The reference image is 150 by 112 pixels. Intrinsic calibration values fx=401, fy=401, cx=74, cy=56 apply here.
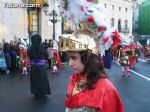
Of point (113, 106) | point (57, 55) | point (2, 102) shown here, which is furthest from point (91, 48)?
point (57, 55)

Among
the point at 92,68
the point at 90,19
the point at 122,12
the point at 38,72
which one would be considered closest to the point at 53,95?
the point at 38,72

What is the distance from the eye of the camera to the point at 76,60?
339 cm

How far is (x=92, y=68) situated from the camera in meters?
3.33

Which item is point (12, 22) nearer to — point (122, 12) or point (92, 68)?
point (92, 68)

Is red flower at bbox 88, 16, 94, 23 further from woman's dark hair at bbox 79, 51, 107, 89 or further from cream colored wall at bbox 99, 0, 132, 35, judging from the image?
cream colored wall at bbox 99, 0, 132, 35

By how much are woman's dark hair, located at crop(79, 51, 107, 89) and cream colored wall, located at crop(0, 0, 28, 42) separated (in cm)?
2238

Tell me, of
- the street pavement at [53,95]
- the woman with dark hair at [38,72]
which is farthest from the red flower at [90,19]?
the woman with dark hair at [38,72]

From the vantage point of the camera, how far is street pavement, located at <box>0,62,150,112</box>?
948cm

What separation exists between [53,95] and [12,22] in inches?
613

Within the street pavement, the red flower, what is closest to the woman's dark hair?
the red flower

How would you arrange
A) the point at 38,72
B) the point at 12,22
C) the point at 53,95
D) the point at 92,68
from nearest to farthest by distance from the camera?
1. the point at 92,68
2. the point at 38,72
3. the point at 53,95
4. the point at 12,22

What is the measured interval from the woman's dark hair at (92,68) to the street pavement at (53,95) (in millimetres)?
5838

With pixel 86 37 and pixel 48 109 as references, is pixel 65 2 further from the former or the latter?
pixel 48 109

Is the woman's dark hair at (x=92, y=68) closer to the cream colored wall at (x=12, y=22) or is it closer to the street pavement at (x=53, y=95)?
the street pavement at (x=53, y=95)
